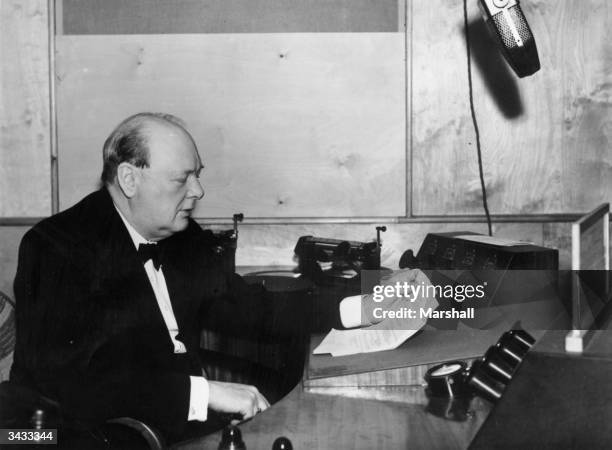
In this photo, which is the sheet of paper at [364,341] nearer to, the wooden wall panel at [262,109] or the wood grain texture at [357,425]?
the wood grain texture at [357,425]

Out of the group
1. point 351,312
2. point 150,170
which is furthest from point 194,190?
point 351,312

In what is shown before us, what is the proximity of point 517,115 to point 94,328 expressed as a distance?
1.85m

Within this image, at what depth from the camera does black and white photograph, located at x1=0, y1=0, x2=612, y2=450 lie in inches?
60.0

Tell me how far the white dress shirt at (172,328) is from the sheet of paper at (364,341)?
29cm

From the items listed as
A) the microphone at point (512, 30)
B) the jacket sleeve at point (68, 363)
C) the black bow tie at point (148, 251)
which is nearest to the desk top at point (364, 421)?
the jacket sleeve at point (68, 363)

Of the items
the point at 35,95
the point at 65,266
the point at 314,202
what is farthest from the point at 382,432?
the point at 35,95

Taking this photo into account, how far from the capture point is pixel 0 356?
171 centimetres

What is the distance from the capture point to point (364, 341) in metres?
1.62

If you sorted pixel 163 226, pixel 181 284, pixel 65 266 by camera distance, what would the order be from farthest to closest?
pixel 181 284 < pixel 163 226 < pixel 65 266

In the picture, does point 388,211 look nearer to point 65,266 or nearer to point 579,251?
point 65,266

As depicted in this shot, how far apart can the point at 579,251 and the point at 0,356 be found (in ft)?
4.71

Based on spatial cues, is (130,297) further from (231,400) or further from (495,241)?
(495,241)

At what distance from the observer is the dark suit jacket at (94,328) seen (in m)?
1.49

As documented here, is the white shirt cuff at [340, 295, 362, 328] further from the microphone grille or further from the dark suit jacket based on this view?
the microphone grille
